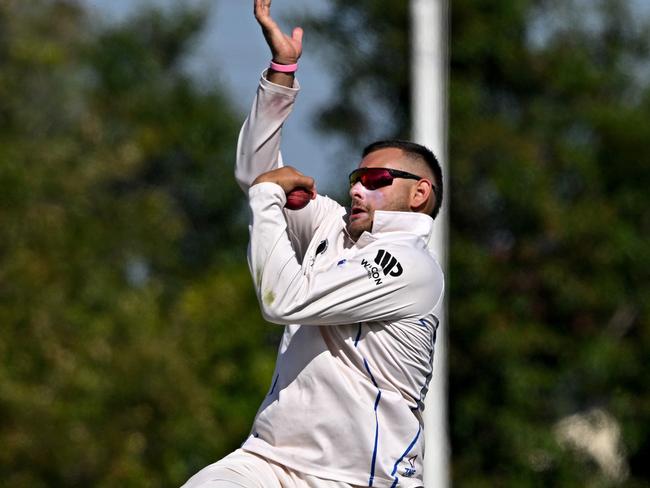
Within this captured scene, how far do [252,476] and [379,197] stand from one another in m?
1.35

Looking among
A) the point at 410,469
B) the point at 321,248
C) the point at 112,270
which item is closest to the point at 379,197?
the point at 321,248

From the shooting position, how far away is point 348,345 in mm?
6570

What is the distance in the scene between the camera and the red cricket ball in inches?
259

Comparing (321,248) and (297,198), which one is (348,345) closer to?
(321,248)

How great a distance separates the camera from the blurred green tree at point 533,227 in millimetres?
28031

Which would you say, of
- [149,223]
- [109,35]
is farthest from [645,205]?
[109,35]

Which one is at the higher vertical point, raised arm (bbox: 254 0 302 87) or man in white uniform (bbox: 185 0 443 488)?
raised arm (bbox: 254 0 302 87)

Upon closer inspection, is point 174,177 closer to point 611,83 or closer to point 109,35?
point 109,35

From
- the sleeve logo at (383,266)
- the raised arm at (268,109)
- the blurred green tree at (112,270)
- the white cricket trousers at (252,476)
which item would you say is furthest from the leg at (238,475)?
the blurred green tree at (112,270)

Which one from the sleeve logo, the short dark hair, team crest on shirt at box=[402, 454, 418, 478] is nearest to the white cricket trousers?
team crest on shirt at box=[402, 454, 418, 478]

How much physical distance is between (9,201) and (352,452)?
19.6 metres

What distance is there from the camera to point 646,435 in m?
28.1

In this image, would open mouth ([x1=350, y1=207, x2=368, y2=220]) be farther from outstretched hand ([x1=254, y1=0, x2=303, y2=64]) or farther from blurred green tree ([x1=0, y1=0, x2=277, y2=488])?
blurred green tree ([x1=0, y1=0, x2=277, y2=488])

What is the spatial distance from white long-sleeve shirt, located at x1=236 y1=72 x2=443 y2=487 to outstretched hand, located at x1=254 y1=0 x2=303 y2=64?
0.14m
